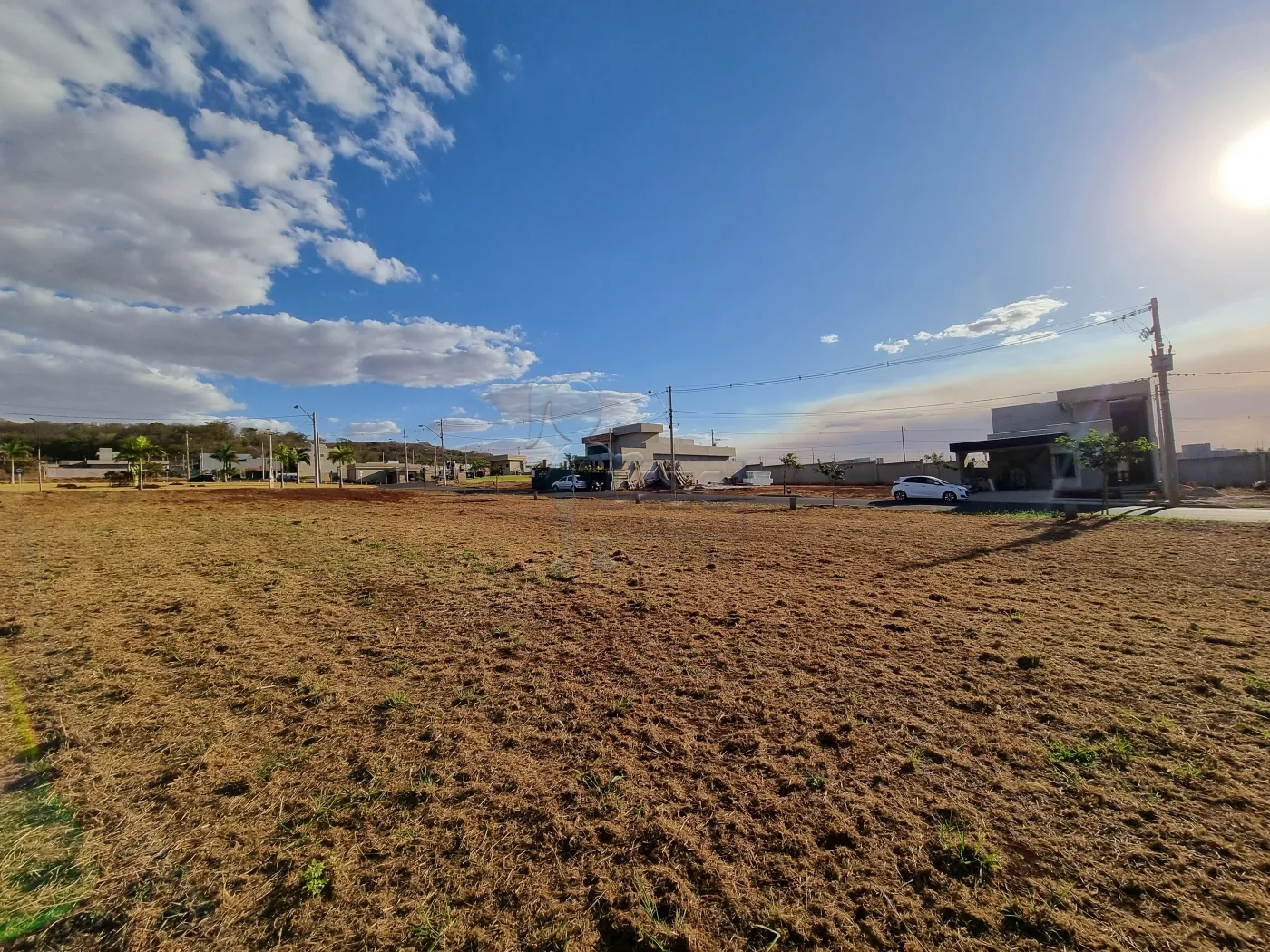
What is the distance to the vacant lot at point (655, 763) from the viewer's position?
207 centimetres

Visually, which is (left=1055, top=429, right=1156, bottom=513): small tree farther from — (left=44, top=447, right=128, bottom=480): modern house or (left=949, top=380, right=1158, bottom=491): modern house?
(left=44, top=447, right=128, bottom=480): modern house

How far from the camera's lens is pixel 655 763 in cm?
311

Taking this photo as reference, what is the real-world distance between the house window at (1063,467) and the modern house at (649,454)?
1215 inches

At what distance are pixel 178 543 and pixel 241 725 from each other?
9.59 m

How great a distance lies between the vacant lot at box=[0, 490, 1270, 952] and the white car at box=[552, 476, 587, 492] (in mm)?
35970

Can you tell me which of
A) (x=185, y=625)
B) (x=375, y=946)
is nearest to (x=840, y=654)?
(x=375, y=946)

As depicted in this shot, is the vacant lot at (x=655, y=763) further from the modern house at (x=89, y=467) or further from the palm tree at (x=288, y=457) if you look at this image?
the modern house at (x=89, y=467)

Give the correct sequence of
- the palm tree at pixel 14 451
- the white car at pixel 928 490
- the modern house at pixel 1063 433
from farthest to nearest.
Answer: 1. the palm tree at pixel 14 451
2. the modern house at pixel 1063 433
3. the white car at pixel 928 490

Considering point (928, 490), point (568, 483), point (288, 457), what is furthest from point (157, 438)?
point (928, 490)

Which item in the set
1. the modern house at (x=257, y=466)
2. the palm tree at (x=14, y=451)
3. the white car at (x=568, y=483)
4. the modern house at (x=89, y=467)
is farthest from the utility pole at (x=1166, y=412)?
the modern house at (x=89, y=467)

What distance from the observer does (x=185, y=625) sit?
5.50 meters

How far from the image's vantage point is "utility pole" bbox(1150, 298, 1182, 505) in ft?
65.0

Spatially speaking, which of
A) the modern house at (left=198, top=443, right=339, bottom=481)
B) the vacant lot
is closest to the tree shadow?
the vacant lot

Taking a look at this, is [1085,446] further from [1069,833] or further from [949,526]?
[1069,833]
